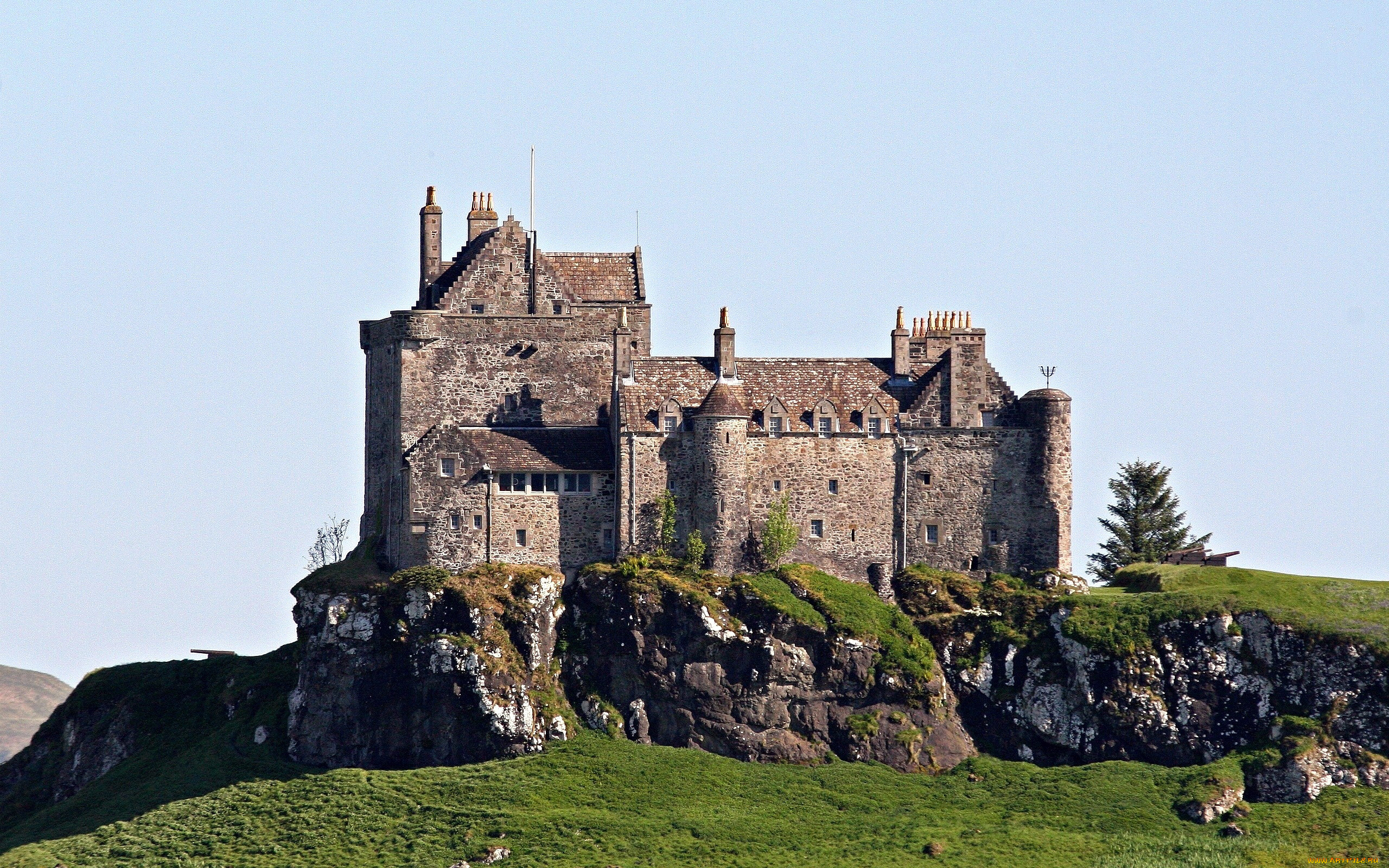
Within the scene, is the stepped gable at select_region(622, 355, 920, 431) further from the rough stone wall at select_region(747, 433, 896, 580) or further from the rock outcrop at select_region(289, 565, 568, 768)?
the rock outcrop at select_region(289, 565, 568, 768)

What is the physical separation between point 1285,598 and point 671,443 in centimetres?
2725

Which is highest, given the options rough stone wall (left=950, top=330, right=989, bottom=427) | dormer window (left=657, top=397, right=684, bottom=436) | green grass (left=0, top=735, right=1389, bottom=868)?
rough stone wall (left=950, top=330, right=989, bottom=427)

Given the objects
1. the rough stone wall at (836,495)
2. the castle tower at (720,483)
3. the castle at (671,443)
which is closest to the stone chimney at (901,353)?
the castle at (671,443)

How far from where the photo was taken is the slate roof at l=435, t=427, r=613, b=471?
90812mm

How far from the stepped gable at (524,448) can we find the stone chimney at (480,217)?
12.9 meters

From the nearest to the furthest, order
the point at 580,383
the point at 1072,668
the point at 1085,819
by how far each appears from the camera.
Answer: the point at 1085,819
the point at 1072,668
the point at 580,383

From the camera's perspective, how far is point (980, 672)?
8988 centimetres

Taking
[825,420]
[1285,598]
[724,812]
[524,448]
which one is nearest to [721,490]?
[825,420]

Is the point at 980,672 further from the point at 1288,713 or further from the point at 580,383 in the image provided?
the point at 580,383

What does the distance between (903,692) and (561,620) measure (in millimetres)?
15053

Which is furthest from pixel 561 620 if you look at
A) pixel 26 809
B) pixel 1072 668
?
pixel 26 809

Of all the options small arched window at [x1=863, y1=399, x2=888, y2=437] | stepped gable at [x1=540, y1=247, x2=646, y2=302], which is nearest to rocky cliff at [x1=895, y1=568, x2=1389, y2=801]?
small arched window at [x1=863, y1=399, x2=888, y2=437]

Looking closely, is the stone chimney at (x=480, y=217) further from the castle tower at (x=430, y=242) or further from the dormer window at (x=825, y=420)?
the dormer window at (x=825, y=420)

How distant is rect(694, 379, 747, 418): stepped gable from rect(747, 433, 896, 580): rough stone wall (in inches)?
63.7
